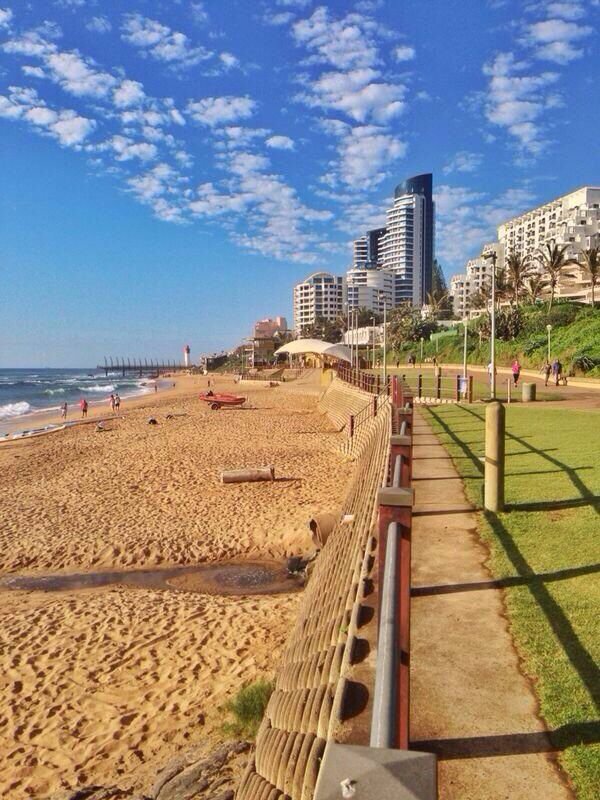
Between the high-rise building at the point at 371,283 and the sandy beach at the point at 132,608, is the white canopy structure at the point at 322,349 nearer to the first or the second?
the sandy beach at the point at 132,608

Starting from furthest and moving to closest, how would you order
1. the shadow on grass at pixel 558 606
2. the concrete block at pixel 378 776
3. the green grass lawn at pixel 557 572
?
the shadow on grass at pixel 558 606, the green grass lawn at pixel 557 572, the concrete block at pixel 378 776

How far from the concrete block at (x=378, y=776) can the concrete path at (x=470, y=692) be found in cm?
185

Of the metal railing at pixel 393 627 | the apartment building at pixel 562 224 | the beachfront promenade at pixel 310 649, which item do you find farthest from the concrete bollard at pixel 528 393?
the apartment building at pixel 562 224

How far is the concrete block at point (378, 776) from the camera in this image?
1119 millimetres

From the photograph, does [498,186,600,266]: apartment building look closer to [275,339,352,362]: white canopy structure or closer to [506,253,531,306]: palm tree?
[506,253,531,306]: palm tree

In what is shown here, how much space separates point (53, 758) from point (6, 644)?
2737mm

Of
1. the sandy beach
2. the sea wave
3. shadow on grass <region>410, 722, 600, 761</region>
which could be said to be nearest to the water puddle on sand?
the sandy beach

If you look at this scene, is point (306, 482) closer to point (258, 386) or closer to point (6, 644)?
point (6, 644)

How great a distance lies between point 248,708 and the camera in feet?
Result: 18.7

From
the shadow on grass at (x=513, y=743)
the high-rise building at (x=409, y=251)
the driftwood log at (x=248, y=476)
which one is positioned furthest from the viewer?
the high-rise building at (x=409, y=251)

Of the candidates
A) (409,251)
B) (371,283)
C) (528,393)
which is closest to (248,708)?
(528,393)

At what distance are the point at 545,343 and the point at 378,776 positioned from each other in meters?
45.0

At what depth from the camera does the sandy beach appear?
5836 mm

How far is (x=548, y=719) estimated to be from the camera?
3090 mm
